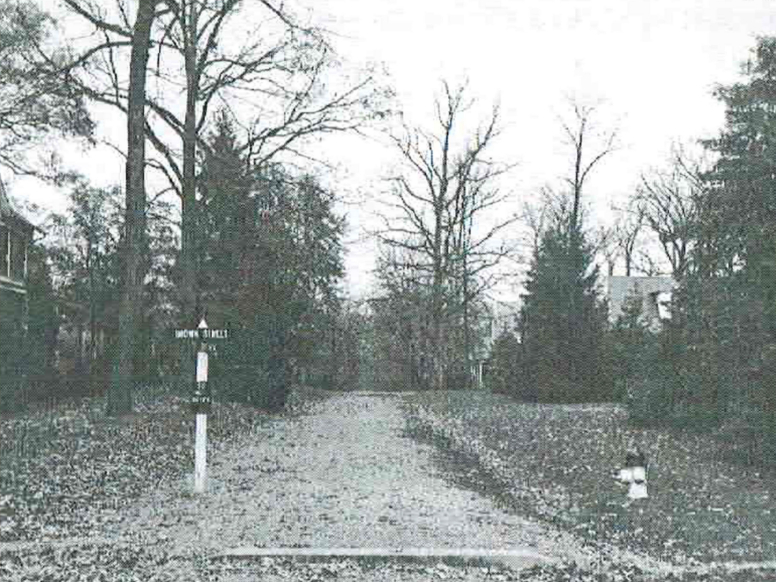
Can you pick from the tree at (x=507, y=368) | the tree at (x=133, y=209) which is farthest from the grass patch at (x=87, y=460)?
the tree at (x=507, y=368)

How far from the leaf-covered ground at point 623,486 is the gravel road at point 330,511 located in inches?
32.3

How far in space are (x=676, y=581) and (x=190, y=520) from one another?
4872 millimetres

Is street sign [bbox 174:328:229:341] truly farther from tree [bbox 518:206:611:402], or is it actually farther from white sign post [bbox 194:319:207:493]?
tree [bbox 518:206:611:402]

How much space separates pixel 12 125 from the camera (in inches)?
1216

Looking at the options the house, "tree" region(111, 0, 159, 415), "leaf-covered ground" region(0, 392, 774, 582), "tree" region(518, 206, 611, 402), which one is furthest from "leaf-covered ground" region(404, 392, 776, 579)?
the house

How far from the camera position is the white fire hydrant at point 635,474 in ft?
41.0

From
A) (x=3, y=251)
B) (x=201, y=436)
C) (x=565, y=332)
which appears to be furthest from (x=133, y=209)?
(x=3, y=251)

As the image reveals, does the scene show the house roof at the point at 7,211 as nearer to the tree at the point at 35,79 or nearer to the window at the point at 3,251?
the window at the point at 3,251

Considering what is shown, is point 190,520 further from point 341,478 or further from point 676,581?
point 676,581

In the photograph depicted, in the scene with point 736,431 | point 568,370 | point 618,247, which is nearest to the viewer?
point 736,431

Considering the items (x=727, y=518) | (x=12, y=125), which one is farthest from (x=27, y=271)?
(x=727, y=518)

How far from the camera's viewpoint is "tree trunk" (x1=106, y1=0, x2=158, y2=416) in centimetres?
2192

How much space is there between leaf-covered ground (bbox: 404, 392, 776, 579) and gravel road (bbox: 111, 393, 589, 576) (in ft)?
2.69

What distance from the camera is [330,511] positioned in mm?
11312
